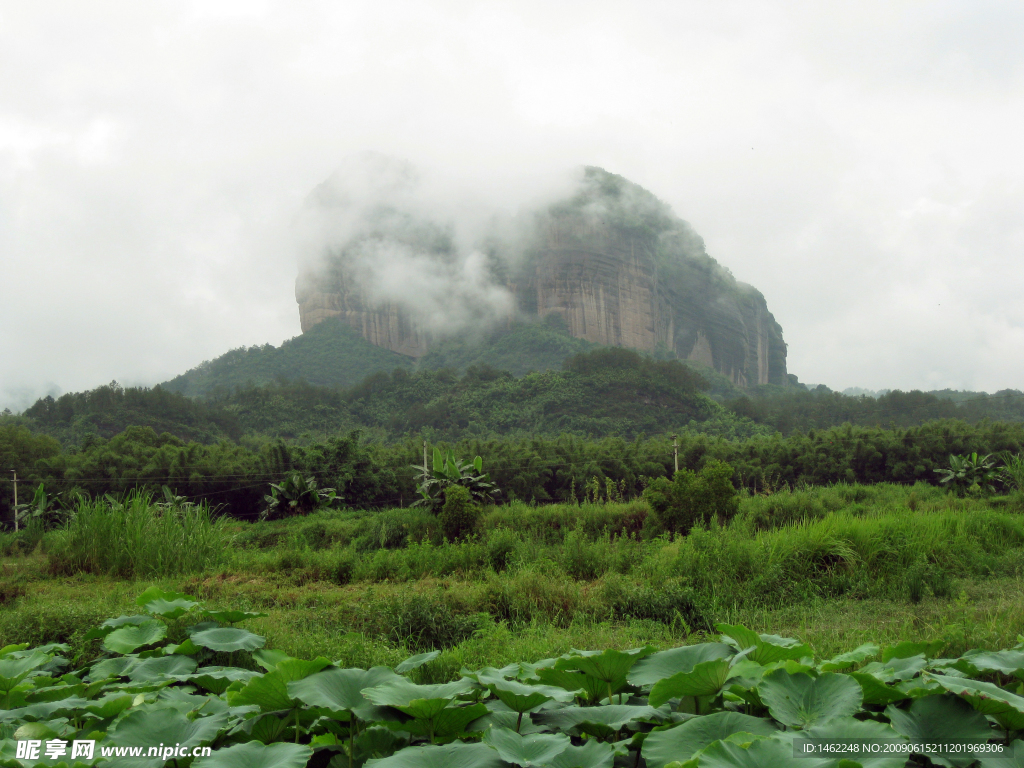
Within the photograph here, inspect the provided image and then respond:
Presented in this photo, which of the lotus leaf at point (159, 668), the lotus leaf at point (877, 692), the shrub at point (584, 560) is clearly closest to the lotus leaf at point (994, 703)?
the lotus leaf at point (877, 692)

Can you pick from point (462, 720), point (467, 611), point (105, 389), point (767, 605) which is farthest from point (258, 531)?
point (105, 389)

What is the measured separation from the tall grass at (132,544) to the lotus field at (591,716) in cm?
652

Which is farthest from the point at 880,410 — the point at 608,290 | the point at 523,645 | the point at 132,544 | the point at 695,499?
the point at 608,290

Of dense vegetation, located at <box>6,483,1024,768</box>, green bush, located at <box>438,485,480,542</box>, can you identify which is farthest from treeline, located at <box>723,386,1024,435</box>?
dense vegetation, located at <box>6,483,1024,768</box>

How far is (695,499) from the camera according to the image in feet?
39.7

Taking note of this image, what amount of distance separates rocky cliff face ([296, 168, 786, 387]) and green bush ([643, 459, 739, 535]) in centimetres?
8364

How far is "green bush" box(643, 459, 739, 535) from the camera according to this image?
12.0 m

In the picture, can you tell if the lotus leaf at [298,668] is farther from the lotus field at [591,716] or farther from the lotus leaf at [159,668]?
the lotus leaf at [159,668]

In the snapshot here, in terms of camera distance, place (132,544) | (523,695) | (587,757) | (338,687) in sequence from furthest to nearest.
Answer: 1. (132,544)
2. (338,687)
3. (523,695)
4. (587,757)

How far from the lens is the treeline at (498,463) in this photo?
25.0 metres

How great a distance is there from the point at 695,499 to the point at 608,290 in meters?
88.8

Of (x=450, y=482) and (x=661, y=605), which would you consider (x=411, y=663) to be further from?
(x=450, y=482)

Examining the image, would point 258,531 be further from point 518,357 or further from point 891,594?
point 518,357

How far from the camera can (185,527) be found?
8750 mm
